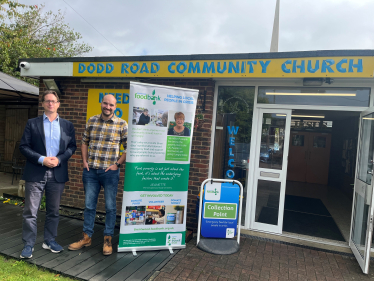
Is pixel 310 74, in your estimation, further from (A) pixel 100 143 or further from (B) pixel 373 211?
(A) pixel 100 143

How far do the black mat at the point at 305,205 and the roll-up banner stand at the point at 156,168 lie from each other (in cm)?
370

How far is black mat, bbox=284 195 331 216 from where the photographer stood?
21.0 ft

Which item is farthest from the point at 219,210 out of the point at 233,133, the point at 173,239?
the point at 233,133

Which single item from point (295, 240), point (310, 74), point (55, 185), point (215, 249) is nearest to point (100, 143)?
point (55, 185)

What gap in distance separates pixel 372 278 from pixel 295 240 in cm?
116

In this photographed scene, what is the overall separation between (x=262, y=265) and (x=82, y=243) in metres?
2.33

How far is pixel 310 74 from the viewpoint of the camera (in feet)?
12.5

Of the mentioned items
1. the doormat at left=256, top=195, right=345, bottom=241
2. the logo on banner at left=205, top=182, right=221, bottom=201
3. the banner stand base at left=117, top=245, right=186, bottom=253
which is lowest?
the banner stand base at left=117, top=245, right=186, bottom=253

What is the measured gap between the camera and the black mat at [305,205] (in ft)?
21.0

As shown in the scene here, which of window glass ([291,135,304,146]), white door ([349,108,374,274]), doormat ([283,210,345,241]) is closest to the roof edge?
white door ([349,108,374,274])

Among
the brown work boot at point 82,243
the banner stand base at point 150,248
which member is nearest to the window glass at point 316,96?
the banner stand base at point 150,248

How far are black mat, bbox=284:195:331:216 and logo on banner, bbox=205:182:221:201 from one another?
10.2 feet

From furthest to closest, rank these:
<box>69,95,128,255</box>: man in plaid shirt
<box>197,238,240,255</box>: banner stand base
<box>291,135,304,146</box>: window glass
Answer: <box>291,135,304,146</box>: window glass, <box>197,238,240,255</box>: banner stand base, <box>69,95,128,255</box>: man in plaid shirt

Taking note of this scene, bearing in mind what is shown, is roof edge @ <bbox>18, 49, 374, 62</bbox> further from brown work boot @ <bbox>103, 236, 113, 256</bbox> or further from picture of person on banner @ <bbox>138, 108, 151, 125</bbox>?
brown work boot @ <bbox>103, 236, 113, 256</bbox>
